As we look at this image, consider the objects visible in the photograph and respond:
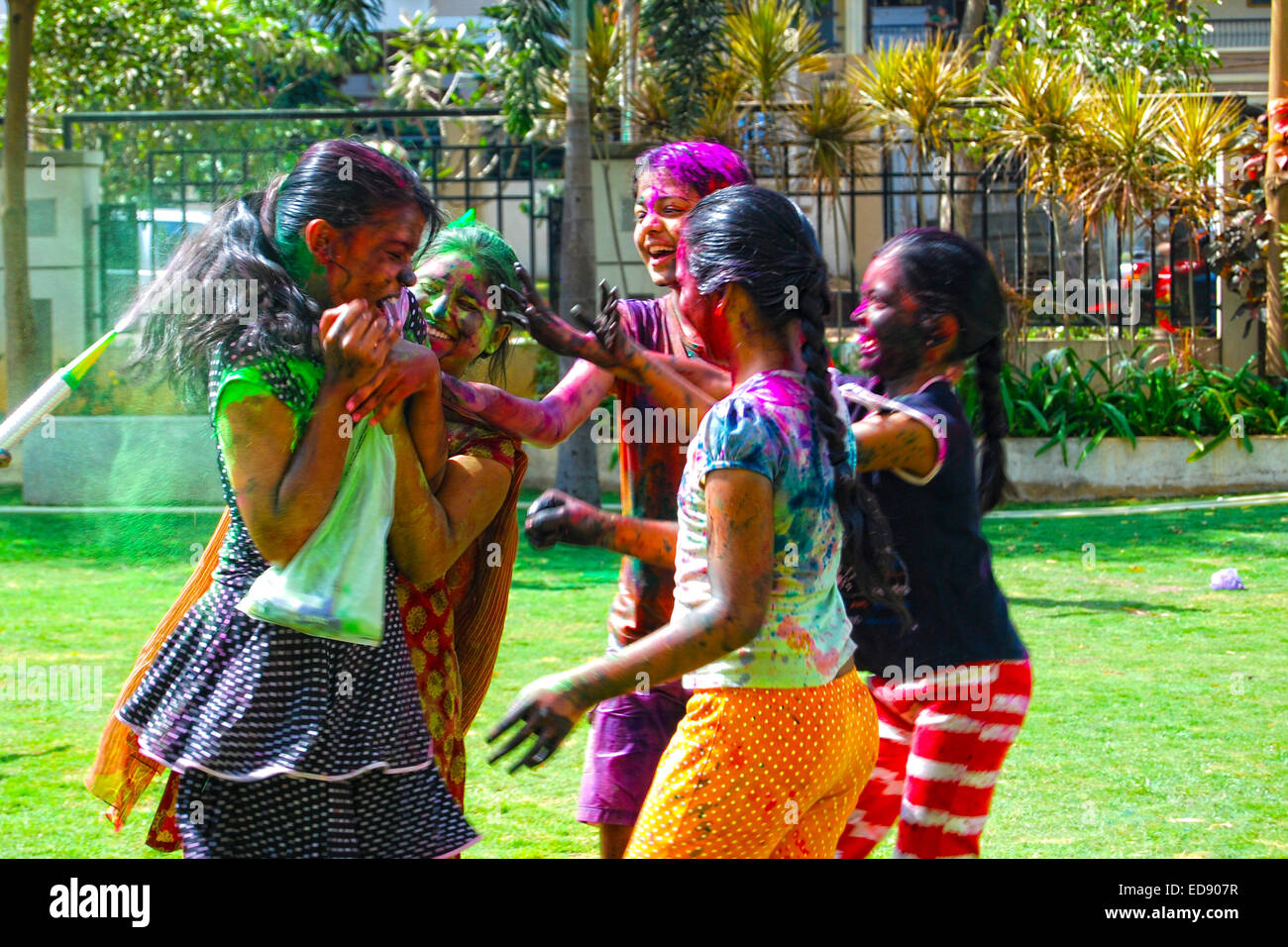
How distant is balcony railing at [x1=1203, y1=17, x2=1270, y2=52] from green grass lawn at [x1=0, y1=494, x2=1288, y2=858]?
2382 cm


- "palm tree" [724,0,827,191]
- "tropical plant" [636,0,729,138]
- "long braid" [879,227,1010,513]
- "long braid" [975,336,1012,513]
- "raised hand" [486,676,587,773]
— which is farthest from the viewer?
"palm tree" [724,0,827,191]

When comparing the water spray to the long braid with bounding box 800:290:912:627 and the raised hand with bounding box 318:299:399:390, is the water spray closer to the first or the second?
the raised hand with bounding box 318:299:399:390

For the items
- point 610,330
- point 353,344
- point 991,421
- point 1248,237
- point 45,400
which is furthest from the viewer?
point 1248,237

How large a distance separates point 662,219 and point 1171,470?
9241 millimetres

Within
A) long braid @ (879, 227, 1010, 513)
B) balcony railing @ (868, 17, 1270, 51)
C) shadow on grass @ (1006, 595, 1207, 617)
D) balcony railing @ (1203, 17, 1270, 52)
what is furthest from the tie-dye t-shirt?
balcony railing @ (1203, 17, 1270, 52)

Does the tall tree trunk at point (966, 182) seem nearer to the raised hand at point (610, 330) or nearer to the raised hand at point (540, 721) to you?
the raised hand at point (610, 330)

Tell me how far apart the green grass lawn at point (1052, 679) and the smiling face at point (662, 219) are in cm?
123

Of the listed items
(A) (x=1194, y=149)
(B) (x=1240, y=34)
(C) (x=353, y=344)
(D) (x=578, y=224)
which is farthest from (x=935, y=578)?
(B) (x=1240, y=34)

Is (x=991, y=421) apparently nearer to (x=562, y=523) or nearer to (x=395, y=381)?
(x=562, y=523)

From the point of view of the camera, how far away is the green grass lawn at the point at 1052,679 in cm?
423

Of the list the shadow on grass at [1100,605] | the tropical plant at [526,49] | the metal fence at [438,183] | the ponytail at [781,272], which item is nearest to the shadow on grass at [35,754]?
the ponytail at [781,272]

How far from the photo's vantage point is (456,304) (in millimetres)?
3137

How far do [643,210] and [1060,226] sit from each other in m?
10.9

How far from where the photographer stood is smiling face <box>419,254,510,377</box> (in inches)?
123
